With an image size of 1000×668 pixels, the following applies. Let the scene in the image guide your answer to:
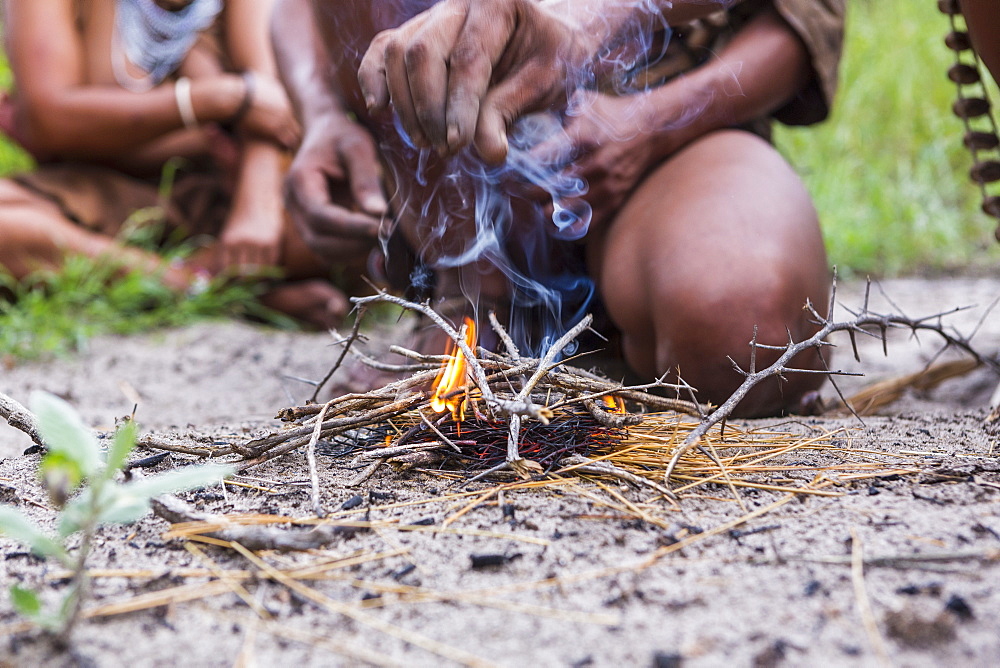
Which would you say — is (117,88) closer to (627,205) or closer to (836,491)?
(627,205)

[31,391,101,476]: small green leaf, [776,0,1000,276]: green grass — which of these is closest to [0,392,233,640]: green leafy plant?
[31,391,101,476]: small green leaf

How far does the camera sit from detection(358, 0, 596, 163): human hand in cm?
133

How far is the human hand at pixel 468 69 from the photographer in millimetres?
1330

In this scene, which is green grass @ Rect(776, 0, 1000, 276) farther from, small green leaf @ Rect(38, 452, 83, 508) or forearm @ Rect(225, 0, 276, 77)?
small green leaf @ Rect(38, 452, 83, 508)

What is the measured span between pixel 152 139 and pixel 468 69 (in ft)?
10.4

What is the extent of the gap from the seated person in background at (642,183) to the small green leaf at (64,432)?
1014mm

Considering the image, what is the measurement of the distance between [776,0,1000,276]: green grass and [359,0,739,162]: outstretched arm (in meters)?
4.04

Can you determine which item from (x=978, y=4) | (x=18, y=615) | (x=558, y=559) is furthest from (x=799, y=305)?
(x=18, y=615)

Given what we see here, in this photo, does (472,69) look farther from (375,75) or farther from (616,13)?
(616,13)

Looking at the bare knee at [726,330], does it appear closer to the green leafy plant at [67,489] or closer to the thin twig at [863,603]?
the thin twig at [863,603]

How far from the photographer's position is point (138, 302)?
12.1 feet

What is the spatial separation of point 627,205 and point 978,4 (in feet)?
3.12

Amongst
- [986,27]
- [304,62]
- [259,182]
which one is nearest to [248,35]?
[259,182]

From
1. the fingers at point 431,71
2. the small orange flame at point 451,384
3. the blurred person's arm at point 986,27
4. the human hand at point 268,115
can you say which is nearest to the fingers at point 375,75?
the fingers at point 431,71
